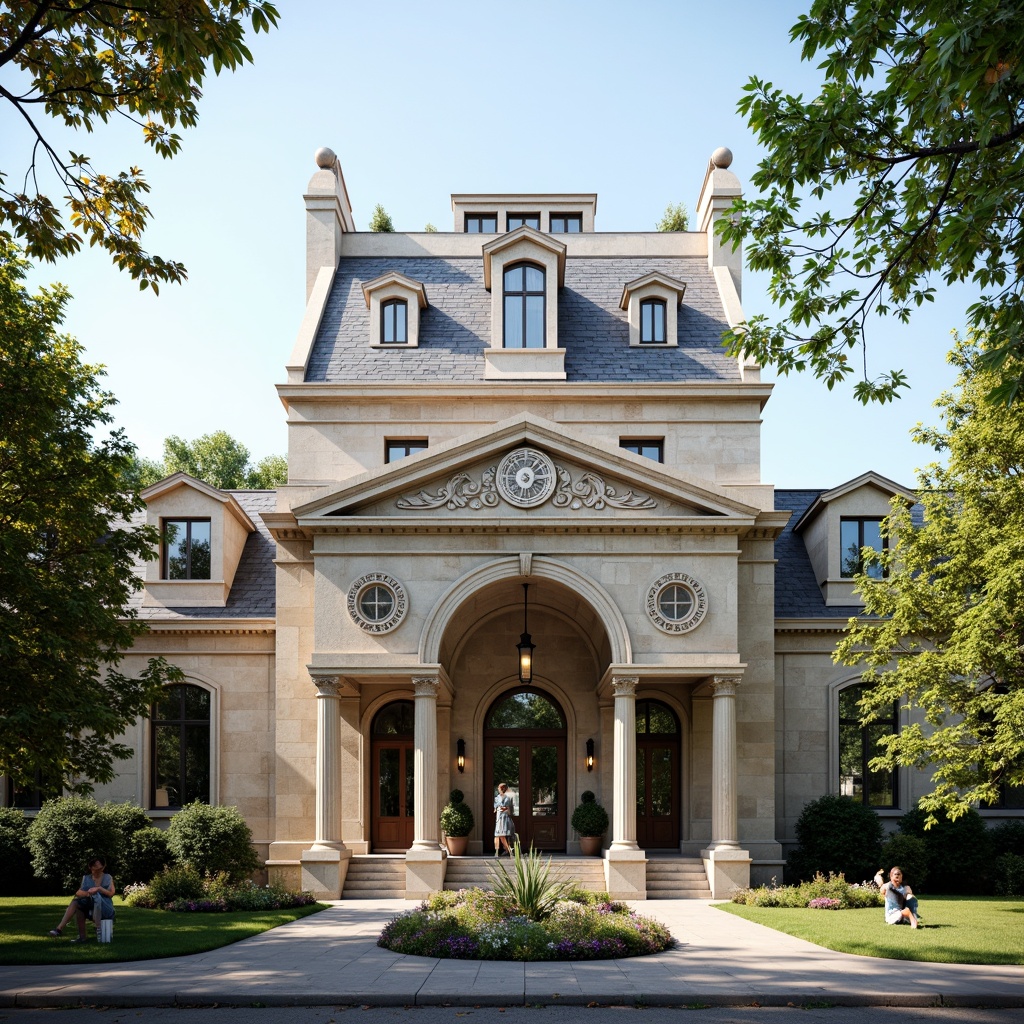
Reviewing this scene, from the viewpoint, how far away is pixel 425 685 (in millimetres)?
23906

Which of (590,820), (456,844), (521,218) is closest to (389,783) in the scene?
(456,844)

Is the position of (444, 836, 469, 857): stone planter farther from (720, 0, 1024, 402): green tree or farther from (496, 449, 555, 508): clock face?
(720, 0, 1024, 402): green tree

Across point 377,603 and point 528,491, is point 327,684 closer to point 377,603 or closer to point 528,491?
point 377,603

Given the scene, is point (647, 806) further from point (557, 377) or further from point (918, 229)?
point (918, 229)

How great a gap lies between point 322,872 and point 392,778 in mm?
4444

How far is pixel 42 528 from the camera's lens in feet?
62.2

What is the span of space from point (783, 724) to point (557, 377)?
1095 centimetres

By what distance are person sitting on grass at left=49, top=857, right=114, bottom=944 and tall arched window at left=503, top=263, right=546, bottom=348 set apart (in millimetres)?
17081

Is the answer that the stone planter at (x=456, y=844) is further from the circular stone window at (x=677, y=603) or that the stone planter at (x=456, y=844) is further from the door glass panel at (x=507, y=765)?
the circular stone window at (x=677, y=603)

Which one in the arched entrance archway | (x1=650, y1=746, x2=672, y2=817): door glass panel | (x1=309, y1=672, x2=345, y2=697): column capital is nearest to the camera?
(x1=309, y1=672, x2=345, y2=697): column capital

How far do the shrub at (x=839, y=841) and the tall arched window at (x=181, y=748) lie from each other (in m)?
15.2

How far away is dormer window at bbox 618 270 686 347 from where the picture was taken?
96.2 ft

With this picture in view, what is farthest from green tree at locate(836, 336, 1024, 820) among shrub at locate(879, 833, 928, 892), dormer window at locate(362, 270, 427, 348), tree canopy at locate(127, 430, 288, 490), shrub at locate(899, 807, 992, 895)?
tree canopy at locate(127, 430, 288, 490)

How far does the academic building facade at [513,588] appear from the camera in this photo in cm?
2409
